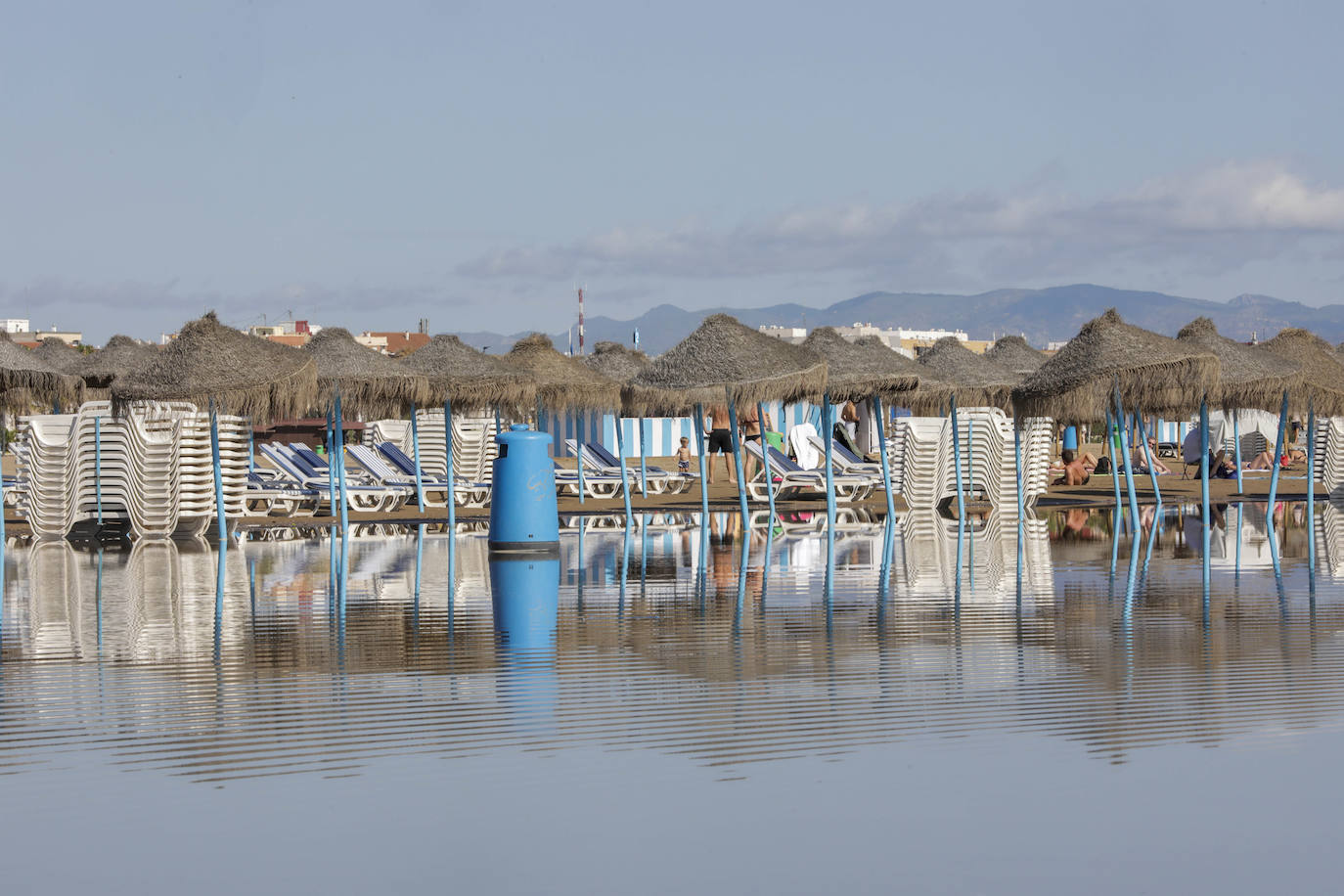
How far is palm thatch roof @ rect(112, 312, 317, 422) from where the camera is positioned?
1608 cm

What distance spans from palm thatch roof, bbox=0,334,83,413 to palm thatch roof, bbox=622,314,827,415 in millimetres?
6028

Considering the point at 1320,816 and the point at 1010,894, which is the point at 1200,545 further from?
the point at 1010,894

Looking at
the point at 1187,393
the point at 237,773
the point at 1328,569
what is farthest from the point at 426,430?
the point at 237,773

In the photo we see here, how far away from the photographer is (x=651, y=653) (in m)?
7.74

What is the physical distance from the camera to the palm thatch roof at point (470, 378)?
1956 centimetres

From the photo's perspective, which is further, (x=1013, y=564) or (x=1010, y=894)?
(x=1013, y=564)

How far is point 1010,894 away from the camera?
3877mm

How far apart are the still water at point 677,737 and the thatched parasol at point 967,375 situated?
958 centimetres

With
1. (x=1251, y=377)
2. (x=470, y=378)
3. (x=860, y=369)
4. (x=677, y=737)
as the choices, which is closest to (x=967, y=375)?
(x=860, y=369)

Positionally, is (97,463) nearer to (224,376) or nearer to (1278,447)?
(224,376)

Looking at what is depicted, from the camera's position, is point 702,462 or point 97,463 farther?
point 702,462

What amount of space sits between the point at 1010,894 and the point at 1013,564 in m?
9.26

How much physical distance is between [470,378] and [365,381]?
136 centimetres

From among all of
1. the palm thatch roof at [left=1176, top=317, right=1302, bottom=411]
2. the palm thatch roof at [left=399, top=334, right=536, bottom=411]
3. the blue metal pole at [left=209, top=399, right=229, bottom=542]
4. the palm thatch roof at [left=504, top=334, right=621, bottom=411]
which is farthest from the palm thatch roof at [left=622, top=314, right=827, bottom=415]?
the palm thatch roof at [left=1176, top=317, right=1302, bottom=411]
